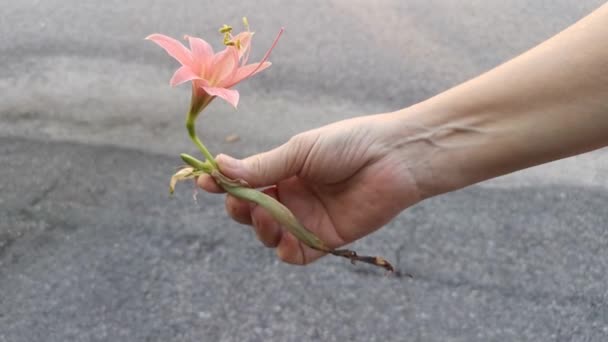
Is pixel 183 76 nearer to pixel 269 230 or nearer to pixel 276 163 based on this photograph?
pixel 276 163

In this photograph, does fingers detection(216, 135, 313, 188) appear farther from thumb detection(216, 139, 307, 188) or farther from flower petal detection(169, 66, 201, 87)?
flower petal detection(169, 66, 201, 87)

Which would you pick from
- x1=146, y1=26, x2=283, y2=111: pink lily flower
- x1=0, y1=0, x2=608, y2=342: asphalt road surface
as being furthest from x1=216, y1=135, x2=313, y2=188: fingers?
x1=0, y1=0, x2=608, y2=342: asphalt road surface

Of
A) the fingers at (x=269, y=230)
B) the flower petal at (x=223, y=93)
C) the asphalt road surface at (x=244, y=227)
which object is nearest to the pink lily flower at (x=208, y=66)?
the flower petal at (x=223, y=93)

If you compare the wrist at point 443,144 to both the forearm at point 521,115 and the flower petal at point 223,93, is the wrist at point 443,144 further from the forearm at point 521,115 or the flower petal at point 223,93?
the flower petal at point 223,93

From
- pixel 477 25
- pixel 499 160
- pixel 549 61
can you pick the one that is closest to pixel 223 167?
pixel 499 160

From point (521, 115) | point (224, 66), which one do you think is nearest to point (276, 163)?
point (224, 66)

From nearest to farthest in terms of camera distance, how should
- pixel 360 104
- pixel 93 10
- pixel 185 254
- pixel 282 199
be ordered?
pixel 282 199
pixel 185 254
pixel 360 104
pixel 93 10

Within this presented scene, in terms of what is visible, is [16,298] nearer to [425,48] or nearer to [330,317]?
[330,317]
